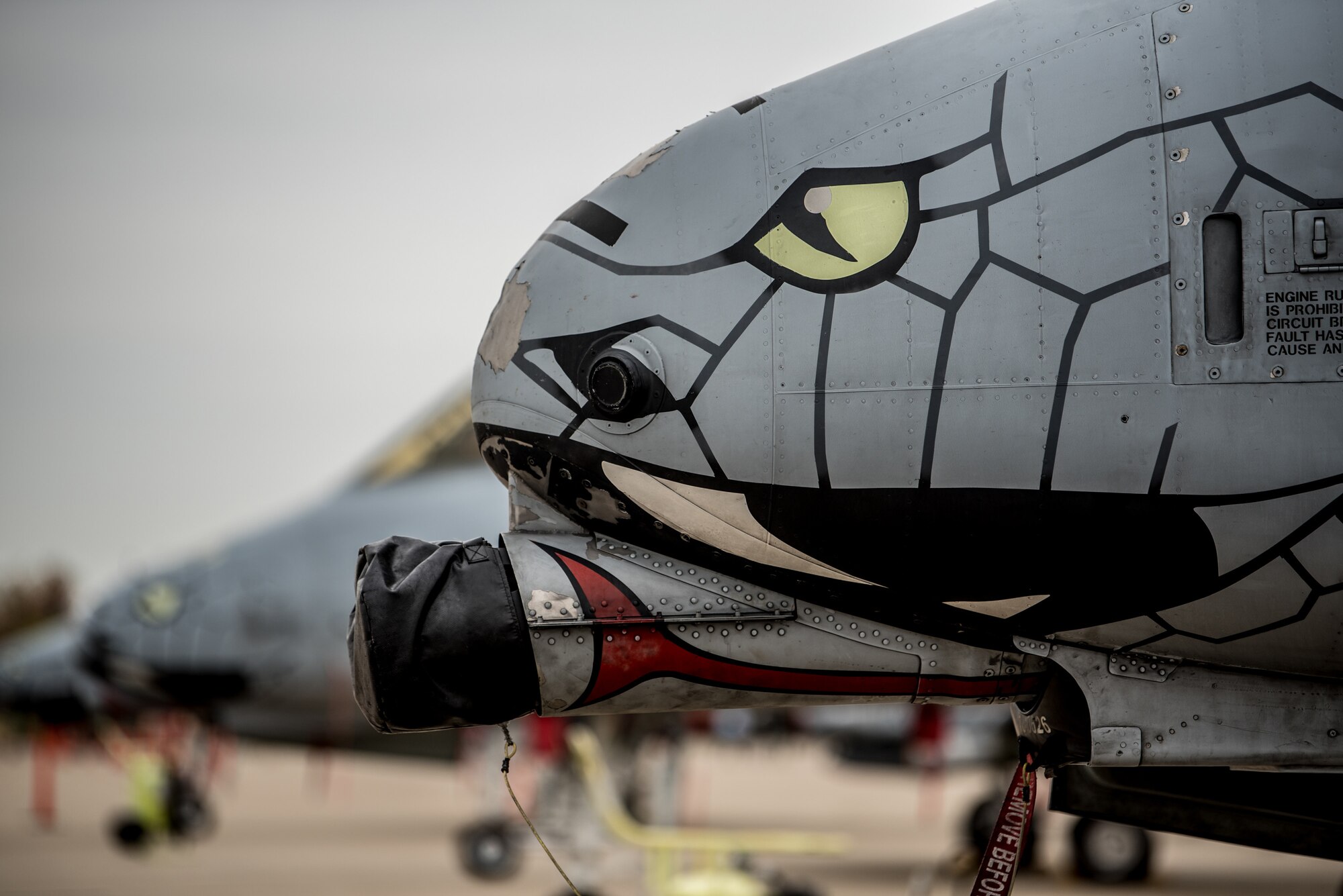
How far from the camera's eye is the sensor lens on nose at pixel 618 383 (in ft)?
10.9

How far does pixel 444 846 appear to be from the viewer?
53.3 feet

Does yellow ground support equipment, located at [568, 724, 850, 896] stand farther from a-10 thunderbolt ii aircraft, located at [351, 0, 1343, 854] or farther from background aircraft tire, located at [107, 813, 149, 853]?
background aircraft tire, located at [107, 813, 149, 853]

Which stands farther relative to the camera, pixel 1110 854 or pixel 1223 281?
pixel 1110 854

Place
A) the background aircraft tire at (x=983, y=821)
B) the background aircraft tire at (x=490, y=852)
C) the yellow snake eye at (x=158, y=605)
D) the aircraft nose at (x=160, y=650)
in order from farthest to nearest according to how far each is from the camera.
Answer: the yellow snake eye at (x=158, y=605) → the aircraft nose at (x=160, y=650) → the background aircraft tire at (x=983, y=821) → the background aircraft tire at (x=490, y=852)

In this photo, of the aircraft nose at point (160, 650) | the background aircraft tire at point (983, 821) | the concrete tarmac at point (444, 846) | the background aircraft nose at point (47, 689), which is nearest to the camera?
the background aircraft tire at point (983, 821)

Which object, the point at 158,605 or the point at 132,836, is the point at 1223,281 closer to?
the point at 158,605

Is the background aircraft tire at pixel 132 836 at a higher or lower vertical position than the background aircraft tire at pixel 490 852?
lower

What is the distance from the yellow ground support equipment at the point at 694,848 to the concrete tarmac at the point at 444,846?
2.16 ft

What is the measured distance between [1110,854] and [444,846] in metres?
7.76

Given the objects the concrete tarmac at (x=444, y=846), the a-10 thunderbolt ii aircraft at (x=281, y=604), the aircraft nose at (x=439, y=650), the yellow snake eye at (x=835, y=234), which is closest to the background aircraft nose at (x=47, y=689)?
the concrete tarmac at (x=444, y=846)

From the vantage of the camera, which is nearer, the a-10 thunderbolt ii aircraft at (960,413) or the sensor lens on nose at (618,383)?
the a-10 thunderbolt ii aircraft at (960,413)

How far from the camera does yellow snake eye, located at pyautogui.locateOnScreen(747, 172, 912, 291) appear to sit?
3338mm

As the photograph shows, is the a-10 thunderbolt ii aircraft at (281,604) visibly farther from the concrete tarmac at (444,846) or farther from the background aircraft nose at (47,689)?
the background aircraft nose at (47,689)

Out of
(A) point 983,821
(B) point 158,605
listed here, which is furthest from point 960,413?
(B) point 158,605
